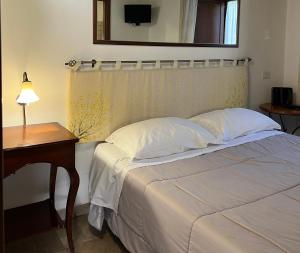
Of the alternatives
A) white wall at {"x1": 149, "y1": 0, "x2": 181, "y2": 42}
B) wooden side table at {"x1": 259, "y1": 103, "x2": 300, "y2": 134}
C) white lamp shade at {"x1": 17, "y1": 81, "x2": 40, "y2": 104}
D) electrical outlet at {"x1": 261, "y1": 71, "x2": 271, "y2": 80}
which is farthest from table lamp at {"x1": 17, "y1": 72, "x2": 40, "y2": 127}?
electrical outlet at {"x1": 261, "y1": 71, "x2": 271, "y2": 80}

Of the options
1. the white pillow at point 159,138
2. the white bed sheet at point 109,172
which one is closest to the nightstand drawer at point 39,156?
the white bed sheet at point 109,172

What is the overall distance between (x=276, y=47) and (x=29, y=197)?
9.04 ft

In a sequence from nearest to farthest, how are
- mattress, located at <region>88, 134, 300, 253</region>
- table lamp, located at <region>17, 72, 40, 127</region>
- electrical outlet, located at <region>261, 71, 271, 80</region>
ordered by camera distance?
mattress, located at <region>88, 134, 300, 253</region>, table lamp, located at <region>17, 72, 40, 127</region>, electrical outlet, located at <region>261, 71, 271, 80</region>

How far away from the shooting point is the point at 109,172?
7.42ft

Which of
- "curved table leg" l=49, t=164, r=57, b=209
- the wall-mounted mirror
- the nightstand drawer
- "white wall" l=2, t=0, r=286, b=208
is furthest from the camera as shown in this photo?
the wall-mounted mirror

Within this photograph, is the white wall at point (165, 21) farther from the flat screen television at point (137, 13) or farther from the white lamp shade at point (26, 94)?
the white lamp shade at point (26, 94)

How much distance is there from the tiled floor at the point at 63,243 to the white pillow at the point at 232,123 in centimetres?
109

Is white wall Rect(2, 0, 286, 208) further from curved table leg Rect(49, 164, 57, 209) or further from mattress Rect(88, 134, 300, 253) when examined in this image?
mattress Rect(88, 134, 300, 253)

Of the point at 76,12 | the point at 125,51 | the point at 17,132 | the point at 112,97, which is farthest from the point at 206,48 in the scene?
the point at 17,132

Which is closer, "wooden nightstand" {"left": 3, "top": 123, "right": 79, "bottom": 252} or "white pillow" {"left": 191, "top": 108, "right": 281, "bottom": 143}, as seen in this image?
"wooden nightstand" {"left": 3, "top": 123, "right": 79, "bottom": 252}

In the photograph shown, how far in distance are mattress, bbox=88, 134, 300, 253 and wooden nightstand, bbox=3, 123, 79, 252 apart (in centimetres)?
34

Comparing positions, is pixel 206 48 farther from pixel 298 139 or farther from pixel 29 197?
pixel 29 197

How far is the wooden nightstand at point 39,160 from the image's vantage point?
6.08 feet

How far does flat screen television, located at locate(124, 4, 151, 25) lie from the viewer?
2.60m
